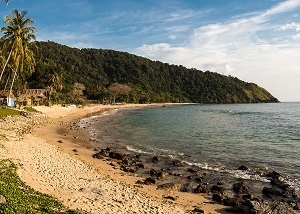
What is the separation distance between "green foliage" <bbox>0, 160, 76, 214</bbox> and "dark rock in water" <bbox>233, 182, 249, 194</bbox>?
11008 mm

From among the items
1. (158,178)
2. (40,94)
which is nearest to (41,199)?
(158,178)

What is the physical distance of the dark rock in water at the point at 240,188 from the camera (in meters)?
17.4

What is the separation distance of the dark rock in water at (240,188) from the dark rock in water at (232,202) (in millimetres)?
1526

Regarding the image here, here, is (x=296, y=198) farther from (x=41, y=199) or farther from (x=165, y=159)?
(x=41, y=199)

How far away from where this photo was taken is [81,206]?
12672 mm

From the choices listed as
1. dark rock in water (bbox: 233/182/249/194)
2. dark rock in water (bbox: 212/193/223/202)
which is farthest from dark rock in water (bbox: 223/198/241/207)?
dark rock in water (bbox: 233/182/249/194)

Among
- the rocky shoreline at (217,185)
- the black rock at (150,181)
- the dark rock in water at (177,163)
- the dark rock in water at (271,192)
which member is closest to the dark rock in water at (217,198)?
the rocky shoreline at (217,185)

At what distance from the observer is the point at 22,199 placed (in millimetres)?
10922

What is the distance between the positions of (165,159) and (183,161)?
1.76 m

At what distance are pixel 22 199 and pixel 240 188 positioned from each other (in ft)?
42.9

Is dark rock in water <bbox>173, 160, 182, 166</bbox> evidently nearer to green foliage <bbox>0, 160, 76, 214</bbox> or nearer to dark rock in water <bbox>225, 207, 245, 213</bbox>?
dark rock in water <bbox>225, 207, 245, 213</bbox>

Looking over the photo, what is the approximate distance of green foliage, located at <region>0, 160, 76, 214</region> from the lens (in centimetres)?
988

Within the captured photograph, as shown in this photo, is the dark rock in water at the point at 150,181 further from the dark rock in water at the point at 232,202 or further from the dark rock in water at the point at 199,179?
the dark rock in water at the point at 232,202

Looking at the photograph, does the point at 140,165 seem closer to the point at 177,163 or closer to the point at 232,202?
the point at 177,163
